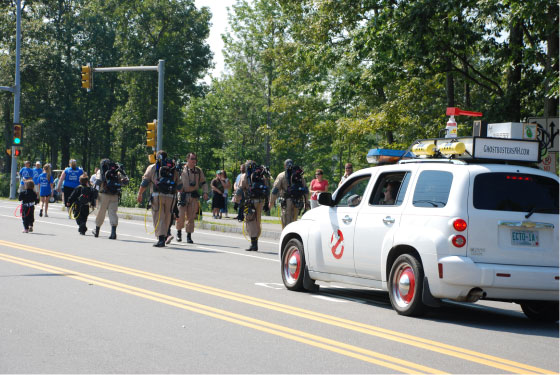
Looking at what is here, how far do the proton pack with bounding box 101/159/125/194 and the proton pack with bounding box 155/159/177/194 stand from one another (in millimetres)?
2332

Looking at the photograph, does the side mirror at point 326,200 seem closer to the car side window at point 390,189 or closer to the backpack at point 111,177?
the car side window at point 390,189

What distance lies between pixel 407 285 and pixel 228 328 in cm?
206

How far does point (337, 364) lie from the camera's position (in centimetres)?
614

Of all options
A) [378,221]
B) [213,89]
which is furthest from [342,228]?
[213,89]

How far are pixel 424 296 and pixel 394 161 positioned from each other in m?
2.18

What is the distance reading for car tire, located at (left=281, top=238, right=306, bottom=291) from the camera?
10.5 metres

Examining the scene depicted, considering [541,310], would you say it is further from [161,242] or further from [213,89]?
[213,89]

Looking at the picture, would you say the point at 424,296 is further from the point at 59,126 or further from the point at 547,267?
the point at 59,126

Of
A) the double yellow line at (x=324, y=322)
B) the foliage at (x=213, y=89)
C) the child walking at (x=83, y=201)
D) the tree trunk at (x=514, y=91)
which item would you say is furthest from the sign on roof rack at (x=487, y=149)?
the foliage at (x=213, y=89)

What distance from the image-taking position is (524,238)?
8180 mm

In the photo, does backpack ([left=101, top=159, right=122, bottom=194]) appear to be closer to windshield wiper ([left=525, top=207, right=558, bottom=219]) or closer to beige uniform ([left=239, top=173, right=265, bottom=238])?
beige uniform ([left=239, top=173, right=265, bottom=238])

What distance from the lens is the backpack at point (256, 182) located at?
17.5 m

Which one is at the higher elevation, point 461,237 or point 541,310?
point 461,237

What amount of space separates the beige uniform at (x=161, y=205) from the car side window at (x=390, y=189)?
8448 millimetres
